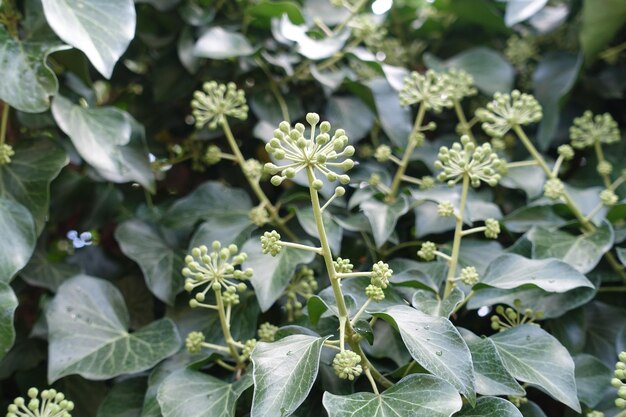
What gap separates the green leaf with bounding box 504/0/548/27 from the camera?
1456mm

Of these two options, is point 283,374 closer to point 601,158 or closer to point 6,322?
point 6,322

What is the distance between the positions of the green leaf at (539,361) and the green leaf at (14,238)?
72cm

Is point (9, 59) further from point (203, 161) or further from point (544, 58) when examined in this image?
point (544, 58)

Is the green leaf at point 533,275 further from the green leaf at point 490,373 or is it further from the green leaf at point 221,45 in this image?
the green leaf at point 221,45

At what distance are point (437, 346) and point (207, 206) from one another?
2.03 ft

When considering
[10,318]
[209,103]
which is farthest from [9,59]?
[10,318]

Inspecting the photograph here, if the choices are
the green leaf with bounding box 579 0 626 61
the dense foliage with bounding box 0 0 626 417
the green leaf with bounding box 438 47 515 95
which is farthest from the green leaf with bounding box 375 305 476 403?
the green leaf with bounding box 579 0 626 61

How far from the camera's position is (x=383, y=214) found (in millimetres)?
1186

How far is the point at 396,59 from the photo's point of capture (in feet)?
5.43

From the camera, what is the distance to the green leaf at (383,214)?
1143 mm

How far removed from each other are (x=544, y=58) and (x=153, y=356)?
1126 millimetres

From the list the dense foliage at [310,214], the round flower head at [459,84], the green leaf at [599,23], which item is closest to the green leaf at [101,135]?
the dense foliage at [310,214]

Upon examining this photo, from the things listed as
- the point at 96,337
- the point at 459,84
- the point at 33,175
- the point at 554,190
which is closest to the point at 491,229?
the point at 554,190

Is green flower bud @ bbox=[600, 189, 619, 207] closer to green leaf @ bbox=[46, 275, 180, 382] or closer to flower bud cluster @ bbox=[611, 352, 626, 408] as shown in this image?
flower bud cluster @ bbox=[611, 352, 626, 408]
